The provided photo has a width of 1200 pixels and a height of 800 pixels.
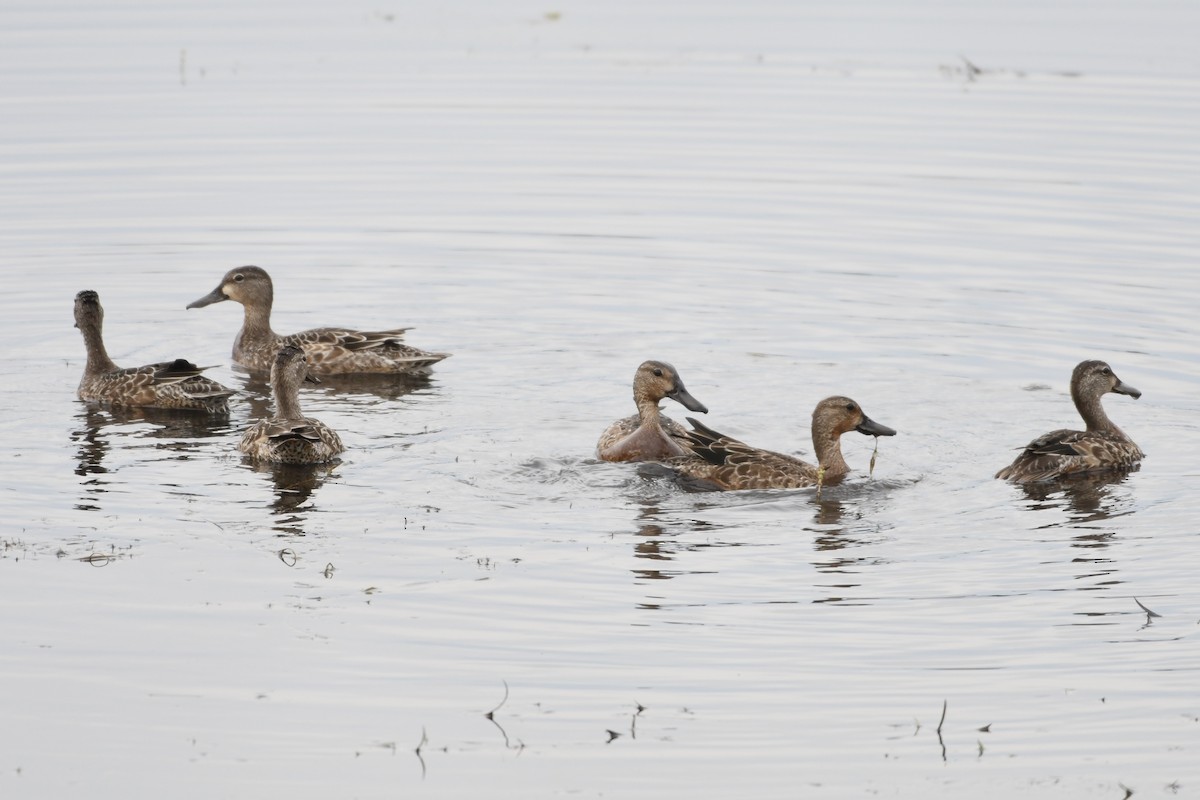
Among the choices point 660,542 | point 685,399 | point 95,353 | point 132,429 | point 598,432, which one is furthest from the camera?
point 95,353

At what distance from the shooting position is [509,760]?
7.35m

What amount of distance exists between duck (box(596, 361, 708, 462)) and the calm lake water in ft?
0.60

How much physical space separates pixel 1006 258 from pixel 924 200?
10.5 feet

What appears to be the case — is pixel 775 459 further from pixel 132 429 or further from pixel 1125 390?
pixel 132 429

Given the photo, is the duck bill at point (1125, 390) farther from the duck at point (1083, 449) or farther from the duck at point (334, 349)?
the duck at point (334, 349)

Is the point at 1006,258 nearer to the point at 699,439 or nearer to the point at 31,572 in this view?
the point at 699,439

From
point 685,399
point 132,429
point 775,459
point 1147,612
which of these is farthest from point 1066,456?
point 132,429

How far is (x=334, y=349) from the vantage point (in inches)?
609

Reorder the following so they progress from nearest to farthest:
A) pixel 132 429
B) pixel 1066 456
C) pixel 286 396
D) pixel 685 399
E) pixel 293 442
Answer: pixel 293 442
pixel 1066 456
pixel 286 396
pixel 685 399
pixel 132 429

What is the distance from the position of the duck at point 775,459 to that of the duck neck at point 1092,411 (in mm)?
1591

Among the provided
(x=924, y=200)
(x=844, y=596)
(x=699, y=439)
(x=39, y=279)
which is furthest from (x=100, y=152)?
(x=844, y=596)

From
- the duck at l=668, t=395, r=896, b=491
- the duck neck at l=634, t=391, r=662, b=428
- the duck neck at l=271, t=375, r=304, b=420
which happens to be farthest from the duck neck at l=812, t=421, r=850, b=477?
the duck neck at l=271, t=375, r=304, b=420

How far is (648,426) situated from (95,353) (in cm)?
465

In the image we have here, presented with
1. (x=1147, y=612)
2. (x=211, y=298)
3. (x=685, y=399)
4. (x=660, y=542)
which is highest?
(x=211, y=298)
